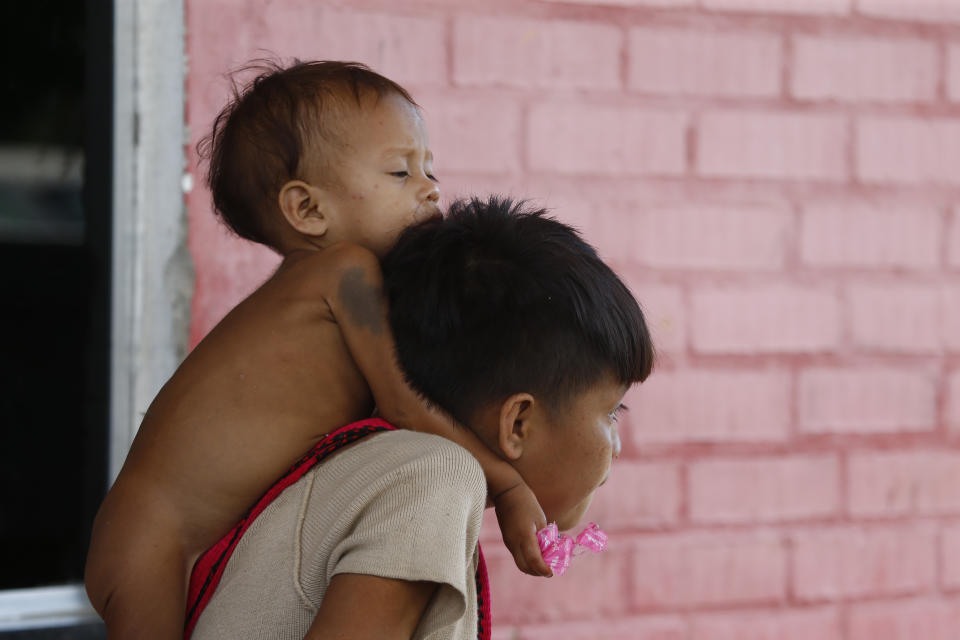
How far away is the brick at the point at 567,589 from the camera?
107 inches

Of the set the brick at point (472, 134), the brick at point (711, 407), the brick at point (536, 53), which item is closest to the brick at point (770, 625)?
the brick at point (711, 407)

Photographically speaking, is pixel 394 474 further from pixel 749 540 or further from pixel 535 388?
pixel 749 540

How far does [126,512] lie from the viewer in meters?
1.37

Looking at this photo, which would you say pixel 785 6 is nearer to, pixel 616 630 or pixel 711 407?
pixel 711 407

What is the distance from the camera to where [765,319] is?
2885mm

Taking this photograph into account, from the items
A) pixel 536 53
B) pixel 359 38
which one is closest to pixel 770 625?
pixel 536 53

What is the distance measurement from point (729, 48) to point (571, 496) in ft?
6.19

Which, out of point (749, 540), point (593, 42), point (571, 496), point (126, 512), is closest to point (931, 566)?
point (749, 540)

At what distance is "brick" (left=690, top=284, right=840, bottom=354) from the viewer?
2840mm

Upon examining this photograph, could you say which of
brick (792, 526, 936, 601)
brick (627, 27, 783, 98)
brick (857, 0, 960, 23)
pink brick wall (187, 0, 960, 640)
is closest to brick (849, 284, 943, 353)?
pink brick wall (187, 0, 960, 640)

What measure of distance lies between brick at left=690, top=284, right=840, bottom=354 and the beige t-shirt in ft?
5.94

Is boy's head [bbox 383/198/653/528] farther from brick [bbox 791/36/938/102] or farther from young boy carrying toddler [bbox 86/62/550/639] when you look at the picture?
brick [bbox 791/36/938/102]

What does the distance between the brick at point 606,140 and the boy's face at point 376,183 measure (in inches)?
47.7

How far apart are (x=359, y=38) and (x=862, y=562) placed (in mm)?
1858
